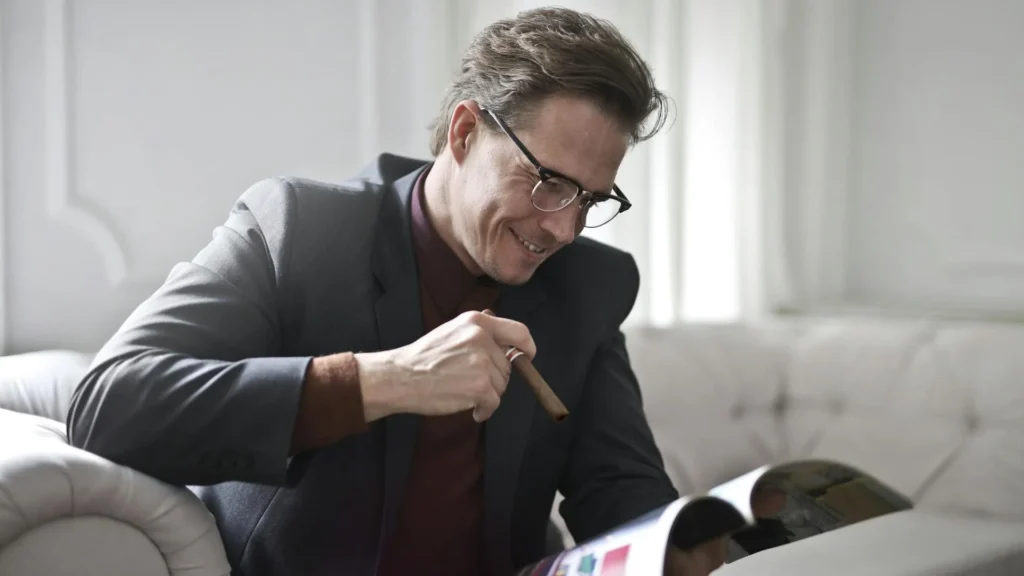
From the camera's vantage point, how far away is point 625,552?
0.82m

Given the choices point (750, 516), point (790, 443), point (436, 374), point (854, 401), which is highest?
point (436, 374)

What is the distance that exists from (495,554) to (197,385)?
49cm

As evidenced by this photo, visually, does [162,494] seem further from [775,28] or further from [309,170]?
[775,28]

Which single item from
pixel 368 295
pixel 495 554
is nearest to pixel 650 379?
pixel 495 554

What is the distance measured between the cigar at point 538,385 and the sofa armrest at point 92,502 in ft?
1.16

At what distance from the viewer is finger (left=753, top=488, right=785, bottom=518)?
2.81 ft

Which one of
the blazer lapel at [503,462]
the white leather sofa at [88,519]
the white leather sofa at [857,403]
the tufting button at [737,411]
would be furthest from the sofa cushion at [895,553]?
the tufting button at [737,411]

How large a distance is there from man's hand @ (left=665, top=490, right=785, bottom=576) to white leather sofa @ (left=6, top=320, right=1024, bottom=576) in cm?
2

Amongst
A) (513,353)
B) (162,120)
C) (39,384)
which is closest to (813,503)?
(513,353)

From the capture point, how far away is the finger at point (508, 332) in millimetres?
979

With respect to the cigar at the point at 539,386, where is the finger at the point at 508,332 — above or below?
above

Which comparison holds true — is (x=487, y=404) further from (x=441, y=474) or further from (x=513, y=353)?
(x=441, y=474)

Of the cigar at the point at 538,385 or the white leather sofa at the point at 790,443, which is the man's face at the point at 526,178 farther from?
the white leather sofa at the point at 790,443

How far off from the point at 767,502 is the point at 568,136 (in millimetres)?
508
